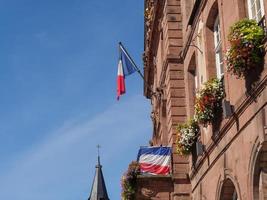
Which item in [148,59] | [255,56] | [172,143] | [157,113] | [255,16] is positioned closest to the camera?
[255,56]

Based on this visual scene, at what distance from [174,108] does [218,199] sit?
243 inches

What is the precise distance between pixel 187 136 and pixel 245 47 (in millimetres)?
6782

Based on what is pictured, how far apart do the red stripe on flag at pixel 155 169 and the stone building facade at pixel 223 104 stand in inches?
11.8

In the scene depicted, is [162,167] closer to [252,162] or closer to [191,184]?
[191,184]

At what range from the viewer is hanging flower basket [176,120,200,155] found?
1927 centimetres

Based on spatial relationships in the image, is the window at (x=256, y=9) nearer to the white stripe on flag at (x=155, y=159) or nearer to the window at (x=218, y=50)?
the window at (x=218, y=50)

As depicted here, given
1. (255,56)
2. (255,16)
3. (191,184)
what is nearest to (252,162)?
(255,56)

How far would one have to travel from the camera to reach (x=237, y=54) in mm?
13203

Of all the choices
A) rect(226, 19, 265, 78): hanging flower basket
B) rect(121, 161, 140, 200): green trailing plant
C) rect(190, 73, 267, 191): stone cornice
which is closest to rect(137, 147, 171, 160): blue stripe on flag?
rect(121, 161, 140, 200): green trailing plant

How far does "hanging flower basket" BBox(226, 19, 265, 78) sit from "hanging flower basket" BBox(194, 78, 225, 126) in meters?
2.70

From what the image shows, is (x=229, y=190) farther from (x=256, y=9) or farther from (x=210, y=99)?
(x=256, y=9)

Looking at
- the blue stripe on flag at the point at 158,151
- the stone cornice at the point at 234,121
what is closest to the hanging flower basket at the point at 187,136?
the stone cornice at the point at 234,121

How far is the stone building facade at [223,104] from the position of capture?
43.8 ft

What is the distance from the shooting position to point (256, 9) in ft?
46.2
